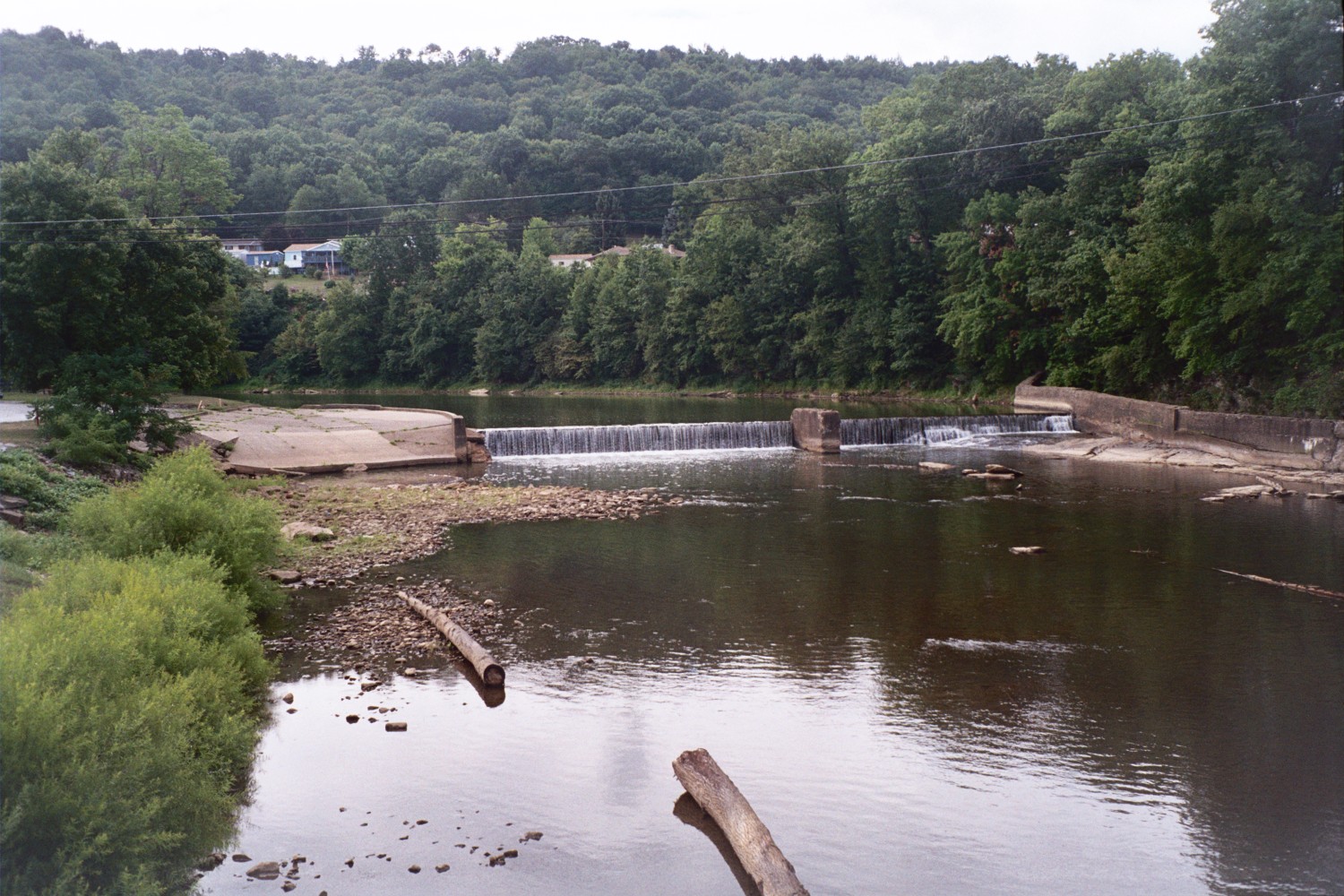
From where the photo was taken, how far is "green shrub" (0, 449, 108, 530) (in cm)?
1334

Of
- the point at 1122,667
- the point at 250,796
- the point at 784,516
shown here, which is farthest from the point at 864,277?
the point at 250,796

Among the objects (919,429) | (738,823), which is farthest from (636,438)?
(738,823)

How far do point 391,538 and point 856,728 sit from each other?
10.4 meters

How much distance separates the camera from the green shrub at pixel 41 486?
1334 centimetres

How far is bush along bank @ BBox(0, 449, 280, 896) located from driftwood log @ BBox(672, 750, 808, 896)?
10.5ft

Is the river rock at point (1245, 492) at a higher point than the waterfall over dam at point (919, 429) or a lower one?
lower

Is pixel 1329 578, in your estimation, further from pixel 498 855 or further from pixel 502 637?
pixel 498 855

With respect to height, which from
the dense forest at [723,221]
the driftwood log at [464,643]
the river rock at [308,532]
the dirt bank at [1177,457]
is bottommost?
the driftwood log at [464,643]

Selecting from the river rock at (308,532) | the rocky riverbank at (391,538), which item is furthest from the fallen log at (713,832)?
the river rock at (308,532)

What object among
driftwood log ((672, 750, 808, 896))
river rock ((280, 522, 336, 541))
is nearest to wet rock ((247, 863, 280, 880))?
driftwood log ((672, 750, 808, 896))

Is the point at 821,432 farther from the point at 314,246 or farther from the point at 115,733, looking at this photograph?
the point at 314,246

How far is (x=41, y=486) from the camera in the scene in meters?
14.5

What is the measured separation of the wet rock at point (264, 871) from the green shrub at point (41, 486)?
27.5 ft

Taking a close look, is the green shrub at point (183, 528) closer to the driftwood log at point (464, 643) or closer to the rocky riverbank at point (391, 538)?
the rocky riverbank at point (391, 538)
